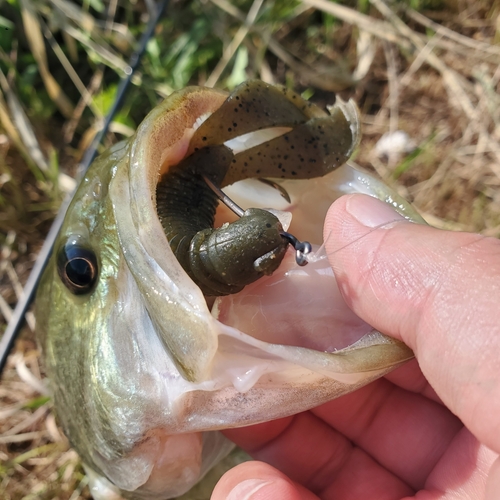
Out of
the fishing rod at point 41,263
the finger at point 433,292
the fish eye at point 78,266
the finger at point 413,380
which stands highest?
the finger at point 433,292

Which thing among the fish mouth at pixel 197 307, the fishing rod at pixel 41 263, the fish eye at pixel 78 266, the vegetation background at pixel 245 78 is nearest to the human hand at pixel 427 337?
the fish mouth at pixel 197 307

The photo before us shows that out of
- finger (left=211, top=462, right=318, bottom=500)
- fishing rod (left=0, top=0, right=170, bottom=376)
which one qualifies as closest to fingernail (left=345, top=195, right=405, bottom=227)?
finger (left=211, top=462, right=318, bottom=500)

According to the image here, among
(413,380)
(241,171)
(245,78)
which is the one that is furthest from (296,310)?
(245,78)

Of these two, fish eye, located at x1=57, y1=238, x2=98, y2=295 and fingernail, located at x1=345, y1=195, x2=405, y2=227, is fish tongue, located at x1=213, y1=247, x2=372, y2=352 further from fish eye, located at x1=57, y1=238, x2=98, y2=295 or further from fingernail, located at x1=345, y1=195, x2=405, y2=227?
fish eye, located at x1=57, y1=238, x2=98, y2=295

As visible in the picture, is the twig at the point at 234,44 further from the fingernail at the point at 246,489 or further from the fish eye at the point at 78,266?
the fingernail at the point at 246,489

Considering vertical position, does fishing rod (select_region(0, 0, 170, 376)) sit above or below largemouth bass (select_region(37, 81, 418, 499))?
below

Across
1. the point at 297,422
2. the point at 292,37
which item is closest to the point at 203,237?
the point at 297,422

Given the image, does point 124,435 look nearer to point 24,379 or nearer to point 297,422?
point 297,422
